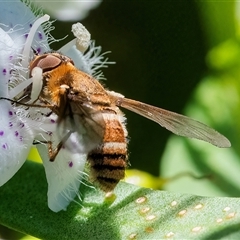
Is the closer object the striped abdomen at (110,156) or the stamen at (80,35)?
the striped abdomen at (110,156)

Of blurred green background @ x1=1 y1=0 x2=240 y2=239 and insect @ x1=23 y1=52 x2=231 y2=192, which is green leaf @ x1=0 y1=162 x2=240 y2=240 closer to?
insect @ x1=23 y1=52 x2=231 y2=192

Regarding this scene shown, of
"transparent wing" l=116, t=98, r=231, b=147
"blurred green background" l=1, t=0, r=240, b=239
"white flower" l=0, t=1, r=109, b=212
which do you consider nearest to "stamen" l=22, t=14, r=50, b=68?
"white flower" l=0, t=1, r=109, b=212

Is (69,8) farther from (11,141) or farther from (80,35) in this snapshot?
(11,141)

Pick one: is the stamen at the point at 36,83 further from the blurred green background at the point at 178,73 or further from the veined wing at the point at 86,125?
the blurred green background at the point at 178,73

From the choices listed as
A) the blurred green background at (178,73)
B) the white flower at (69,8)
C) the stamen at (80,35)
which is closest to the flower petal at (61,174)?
the stamen at (80,35)

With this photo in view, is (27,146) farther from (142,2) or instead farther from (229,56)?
(142,2)

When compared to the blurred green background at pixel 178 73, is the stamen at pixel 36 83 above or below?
above

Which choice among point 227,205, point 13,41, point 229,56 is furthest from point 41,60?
point 229,56

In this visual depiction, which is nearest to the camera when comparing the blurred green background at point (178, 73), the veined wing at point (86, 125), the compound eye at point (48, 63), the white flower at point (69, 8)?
the veined wing at point (86, 125)
